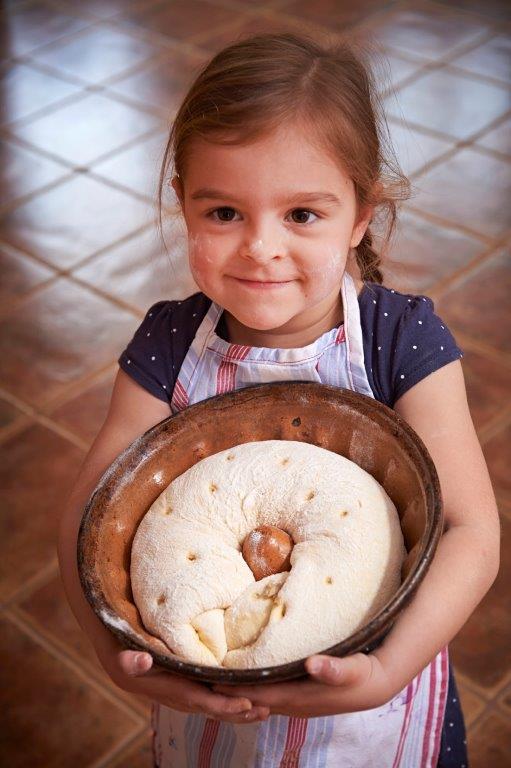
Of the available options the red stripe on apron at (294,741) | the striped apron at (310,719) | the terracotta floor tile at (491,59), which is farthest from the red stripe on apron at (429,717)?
the terracotta floor tile at (491,59)

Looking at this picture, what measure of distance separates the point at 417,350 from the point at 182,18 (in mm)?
2570

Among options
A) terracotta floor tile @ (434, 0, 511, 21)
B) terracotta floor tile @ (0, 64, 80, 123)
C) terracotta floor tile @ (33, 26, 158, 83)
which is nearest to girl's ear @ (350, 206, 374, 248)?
terracotta floor tile @ (0, 64, 80, 123)

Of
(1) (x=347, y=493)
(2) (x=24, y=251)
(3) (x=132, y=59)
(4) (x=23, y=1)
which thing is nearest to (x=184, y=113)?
(1) (x=347, y=493)

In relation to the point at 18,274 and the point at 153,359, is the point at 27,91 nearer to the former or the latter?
the point at 18,274

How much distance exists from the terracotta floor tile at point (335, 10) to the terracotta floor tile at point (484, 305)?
4.04ft

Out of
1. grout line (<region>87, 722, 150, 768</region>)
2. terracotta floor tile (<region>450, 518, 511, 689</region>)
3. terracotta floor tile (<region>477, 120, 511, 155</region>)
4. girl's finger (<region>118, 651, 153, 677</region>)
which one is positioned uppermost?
girl's finger (<region>118, 651, 153, 677</region>)

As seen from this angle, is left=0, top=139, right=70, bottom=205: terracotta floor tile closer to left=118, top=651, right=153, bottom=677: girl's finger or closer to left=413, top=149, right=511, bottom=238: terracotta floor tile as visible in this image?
left=413, top=149, right=511, bottom=238: terracotta floor tile

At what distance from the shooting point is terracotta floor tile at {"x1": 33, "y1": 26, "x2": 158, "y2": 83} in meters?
2.86

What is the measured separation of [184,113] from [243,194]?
4.7 inches

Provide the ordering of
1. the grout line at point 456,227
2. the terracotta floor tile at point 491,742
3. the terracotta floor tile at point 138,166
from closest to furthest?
the terracotta floor tile at point 491,742
the grout line at point 456,227
the terracotta floor tile at point 138,166

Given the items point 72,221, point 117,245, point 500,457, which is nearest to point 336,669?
point 500,457

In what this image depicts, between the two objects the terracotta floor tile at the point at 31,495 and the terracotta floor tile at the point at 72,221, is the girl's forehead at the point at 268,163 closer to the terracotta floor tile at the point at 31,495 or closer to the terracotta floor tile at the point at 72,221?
the terracotta floor tile at the point at 31,495

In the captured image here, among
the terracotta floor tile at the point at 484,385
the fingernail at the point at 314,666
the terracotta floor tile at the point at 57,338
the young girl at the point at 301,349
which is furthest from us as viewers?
the terracotta floor tile at the point at 57,338

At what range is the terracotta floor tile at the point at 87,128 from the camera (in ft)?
8.29
